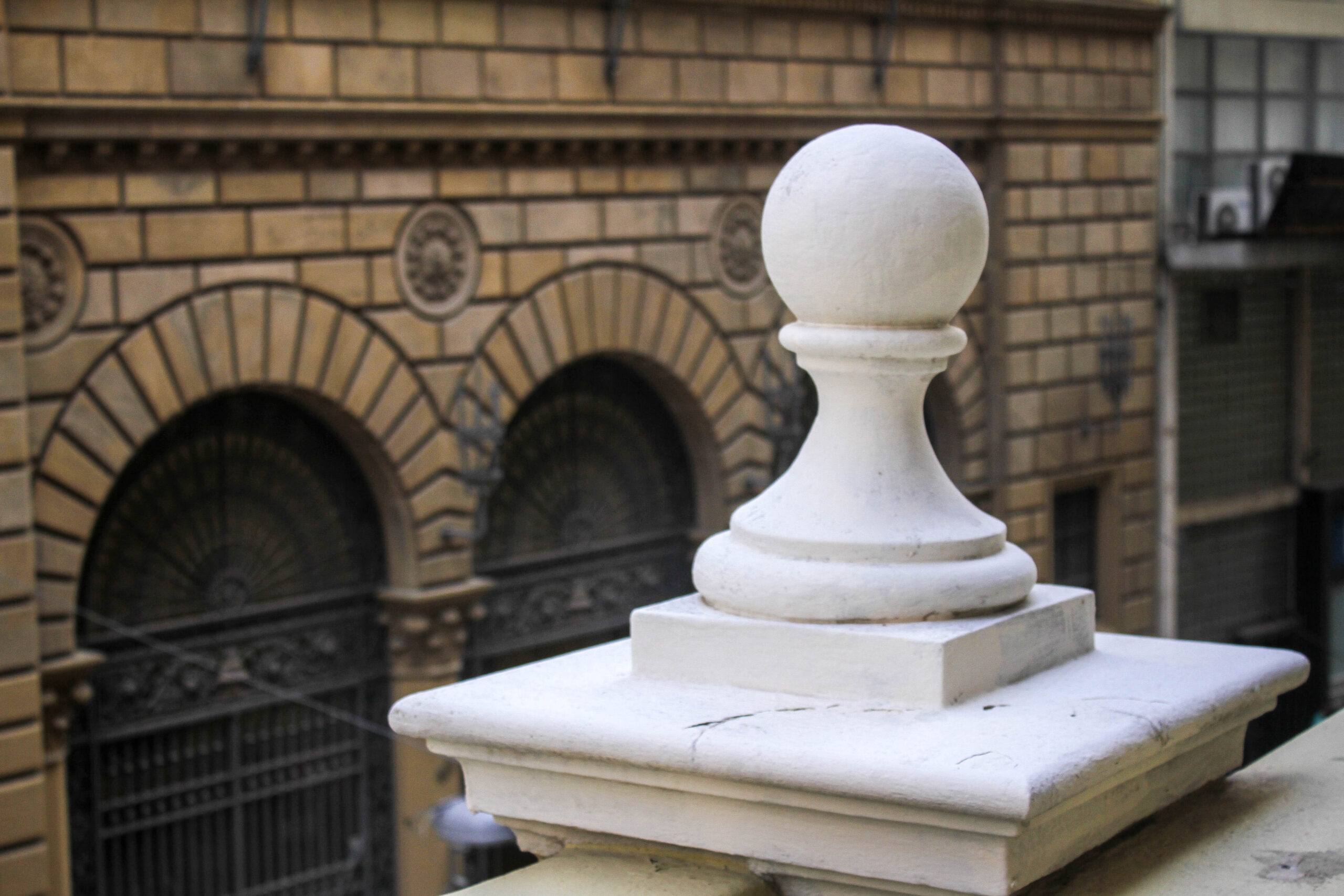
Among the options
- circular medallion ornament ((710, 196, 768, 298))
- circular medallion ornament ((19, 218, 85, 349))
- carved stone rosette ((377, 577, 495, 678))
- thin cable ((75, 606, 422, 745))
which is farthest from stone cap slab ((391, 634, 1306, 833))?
circular medallion ornament ((710, 196, 768, 298))

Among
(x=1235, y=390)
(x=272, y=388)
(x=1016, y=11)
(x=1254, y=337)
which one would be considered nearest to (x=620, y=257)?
(x=272, y=388)

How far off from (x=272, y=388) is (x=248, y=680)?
5.80 feet

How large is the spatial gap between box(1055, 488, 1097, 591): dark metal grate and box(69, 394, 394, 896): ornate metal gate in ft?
25.6

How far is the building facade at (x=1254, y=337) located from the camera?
17.4 m

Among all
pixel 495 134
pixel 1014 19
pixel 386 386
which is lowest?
pixel 386 386

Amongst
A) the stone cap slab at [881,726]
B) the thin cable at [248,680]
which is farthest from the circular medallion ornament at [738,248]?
the stone cap slab at [881,726]

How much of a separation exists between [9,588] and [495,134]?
13.9 ft

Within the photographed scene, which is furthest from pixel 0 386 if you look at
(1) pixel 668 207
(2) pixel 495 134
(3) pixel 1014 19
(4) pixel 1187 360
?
(4) pixel 1187 360

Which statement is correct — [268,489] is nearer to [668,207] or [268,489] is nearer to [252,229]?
[252,229]

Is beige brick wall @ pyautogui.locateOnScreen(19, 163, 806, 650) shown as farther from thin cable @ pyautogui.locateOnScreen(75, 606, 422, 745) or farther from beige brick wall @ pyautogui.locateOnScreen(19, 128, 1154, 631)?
thin cable @ pyautogui.locateOnScreen(75, 606, 422, 745)

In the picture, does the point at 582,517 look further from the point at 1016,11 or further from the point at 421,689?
the point at 1016,11

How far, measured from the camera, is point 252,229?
10109 millimetres

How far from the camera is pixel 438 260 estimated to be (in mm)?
11109

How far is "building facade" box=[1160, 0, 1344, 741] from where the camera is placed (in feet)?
57.1
